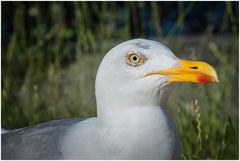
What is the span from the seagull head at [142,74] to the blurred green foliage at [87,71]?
23 centimetres

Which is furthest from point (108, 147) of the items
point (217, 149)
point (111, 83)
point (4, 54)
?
point (4, 54)

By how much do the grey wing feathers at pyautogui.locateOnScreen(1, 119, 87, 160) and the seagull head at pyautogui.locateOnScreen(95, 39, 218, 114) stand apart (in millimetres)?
184

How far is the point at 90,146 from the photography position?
185 centimetres

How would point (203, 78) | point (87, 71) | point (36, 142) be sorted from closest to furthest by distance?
point (203, 78) < point (36, 142) < point (87, 71)

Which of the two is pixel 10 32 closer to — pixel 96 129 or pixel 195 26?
pixel 195 26

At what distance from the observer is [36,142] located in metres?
1.94

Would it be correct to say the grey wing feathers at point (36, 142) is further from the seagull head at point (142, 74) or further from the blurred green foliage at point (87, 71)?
the blurred green foliage at point (87, 71)

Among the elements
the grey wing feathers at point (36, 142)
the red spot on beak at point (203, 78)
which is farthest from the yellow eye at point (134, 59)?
the grey wing feathers at point (36, 142)

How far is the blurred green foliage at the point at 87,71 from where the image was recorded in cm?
263

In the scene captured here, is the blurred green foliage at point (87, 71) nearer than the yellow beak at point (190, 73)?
No

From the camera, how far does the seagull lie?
181 cm

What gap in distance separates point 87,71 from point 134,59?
1.66m

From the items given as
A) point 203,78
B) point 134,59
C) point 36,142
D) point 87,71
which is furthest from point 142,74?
point 87,71

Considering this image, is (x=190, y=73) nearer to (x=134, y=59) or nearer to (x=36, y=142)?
(x=134, y=59)
